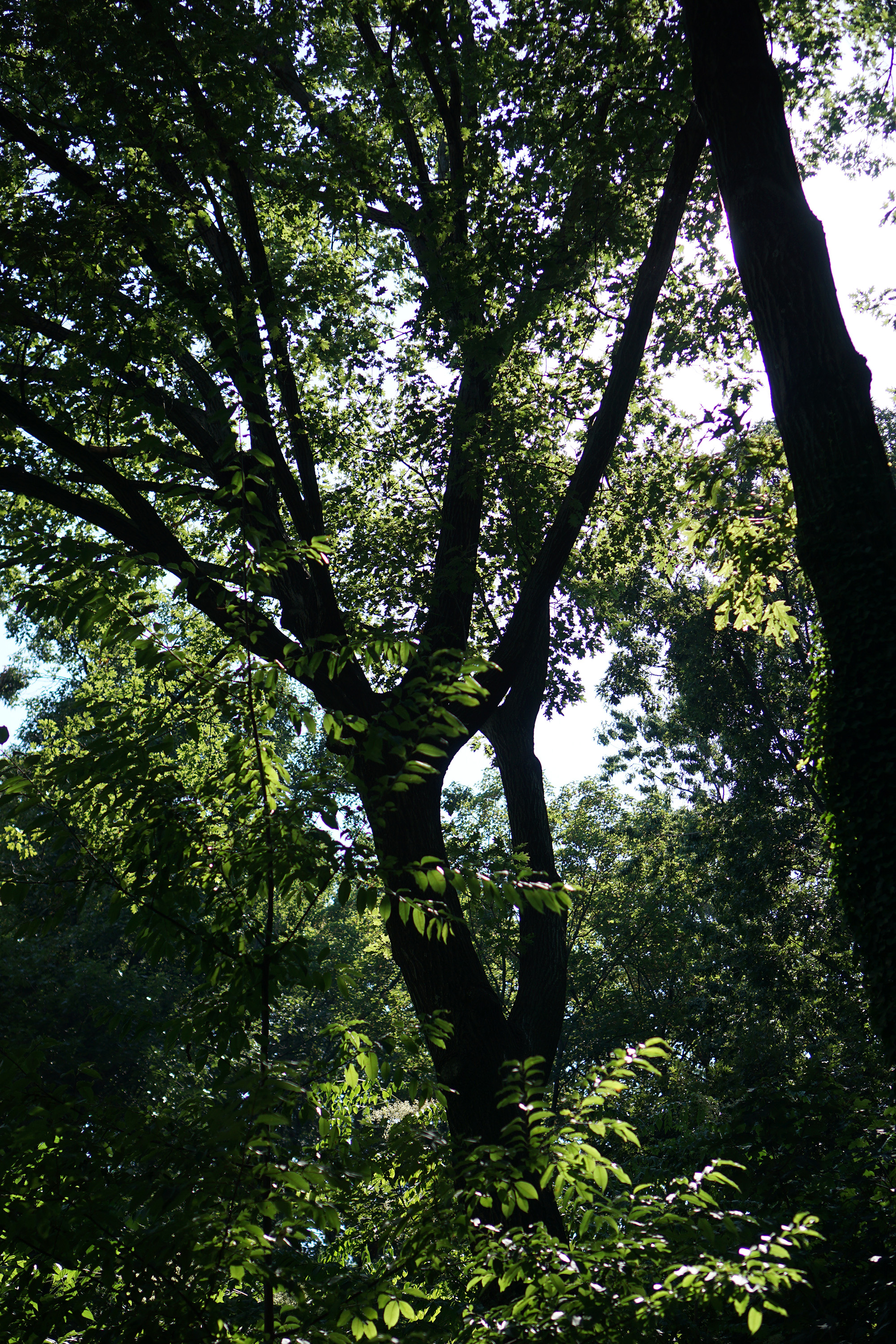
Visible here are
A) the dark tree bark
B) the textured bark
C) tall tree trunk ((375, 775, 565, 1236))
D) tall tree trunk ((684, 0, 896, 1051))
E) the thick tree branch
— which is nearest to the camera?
tall tree trunk ((684, 0, 896, 1051))

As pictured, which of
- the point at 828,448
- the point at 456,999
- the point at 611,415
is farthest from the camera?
the point at 611,415

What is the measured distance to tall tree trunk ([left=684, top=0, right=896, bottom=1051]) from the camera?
4648 millimetres

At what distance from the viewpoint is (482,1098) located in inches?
207

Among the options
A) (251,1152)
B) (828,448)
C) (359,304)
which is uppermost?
(359,304)

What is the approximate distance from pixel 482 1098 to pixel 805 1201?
2082mm

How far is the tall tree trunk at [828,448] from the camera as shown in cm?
465

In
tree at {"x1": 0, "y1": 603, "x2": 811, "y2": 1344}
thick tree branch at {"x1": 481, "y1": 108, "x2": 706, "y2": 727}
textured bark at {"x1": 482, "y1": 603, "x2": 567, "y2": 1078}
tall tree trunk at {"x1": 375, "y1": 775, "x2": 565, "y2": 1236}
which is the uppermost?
thick tree branch at {"x1": 481, "y1": 108, "x2": 706, "y2": 727}

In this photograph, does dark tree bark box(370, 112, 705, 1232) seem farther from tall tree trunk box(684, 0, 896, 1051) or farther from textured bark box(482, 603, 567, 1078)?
tall tree trunk box(684, 0, 896, 1051)

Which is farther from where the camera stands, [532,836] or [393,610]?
[393,610]

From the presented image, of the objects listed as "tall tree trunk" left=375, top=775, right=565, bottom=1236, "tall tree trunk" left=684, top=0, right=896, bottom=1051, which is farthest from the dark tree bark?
"tall tree trunk" left=684, top=0, right=896, bottom=1051

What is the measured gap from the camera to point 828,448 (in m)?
5.03

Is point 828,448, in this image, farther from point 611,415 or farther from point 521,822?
point 521,822

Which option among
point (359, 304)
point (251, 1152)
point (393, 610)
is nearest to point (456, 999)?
point (251, 1152)

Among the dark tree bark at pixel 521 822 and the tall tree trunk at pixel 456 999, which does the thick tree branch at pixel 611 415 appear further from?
the tall tree trunk at pixel 456 999
